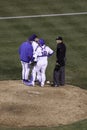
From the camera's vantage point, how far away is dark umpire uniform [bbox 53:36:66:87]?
58.9 ft

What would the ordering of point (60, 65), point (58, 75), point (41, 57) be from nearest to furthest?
point (41, 57) → point (60, 65) → point (58, 75)

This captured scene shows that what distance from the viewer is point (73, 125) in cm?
1482

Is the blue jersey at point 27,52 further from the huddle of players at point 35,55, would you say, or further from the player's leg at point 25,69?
the player's leg at point 25,69

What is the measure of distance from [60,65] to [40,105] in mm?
2742

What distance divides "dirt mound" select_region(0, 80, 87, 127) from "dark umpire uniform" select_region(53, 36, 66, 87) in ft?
1.44

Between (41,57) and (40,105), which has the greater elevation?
(41,57)

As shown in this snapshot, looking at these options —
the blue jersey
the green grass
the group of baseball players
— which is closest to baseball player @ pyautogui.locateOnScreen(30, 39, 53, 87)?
the group of baseball players

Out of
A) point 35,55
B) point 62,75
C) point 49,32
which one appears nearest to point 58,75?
point 62,75

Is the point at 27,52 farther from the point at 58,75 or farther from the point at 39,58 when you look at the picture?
the point at 58,75

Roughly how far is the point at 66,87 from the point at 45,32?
9594 millimetres

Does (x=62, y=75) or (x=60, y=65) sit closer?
(x=60, y=65)

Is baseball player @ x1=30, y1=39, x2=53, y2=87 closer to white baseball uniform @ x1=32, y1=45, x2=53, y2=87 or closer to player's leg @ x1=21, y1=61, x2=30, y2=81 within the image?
white baseball uniform @ x1=32, y1=45, x2=53, y2=87

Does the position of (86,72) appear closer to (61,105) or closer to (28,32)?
(61,105)

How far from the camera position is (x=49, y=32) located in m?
27.4
